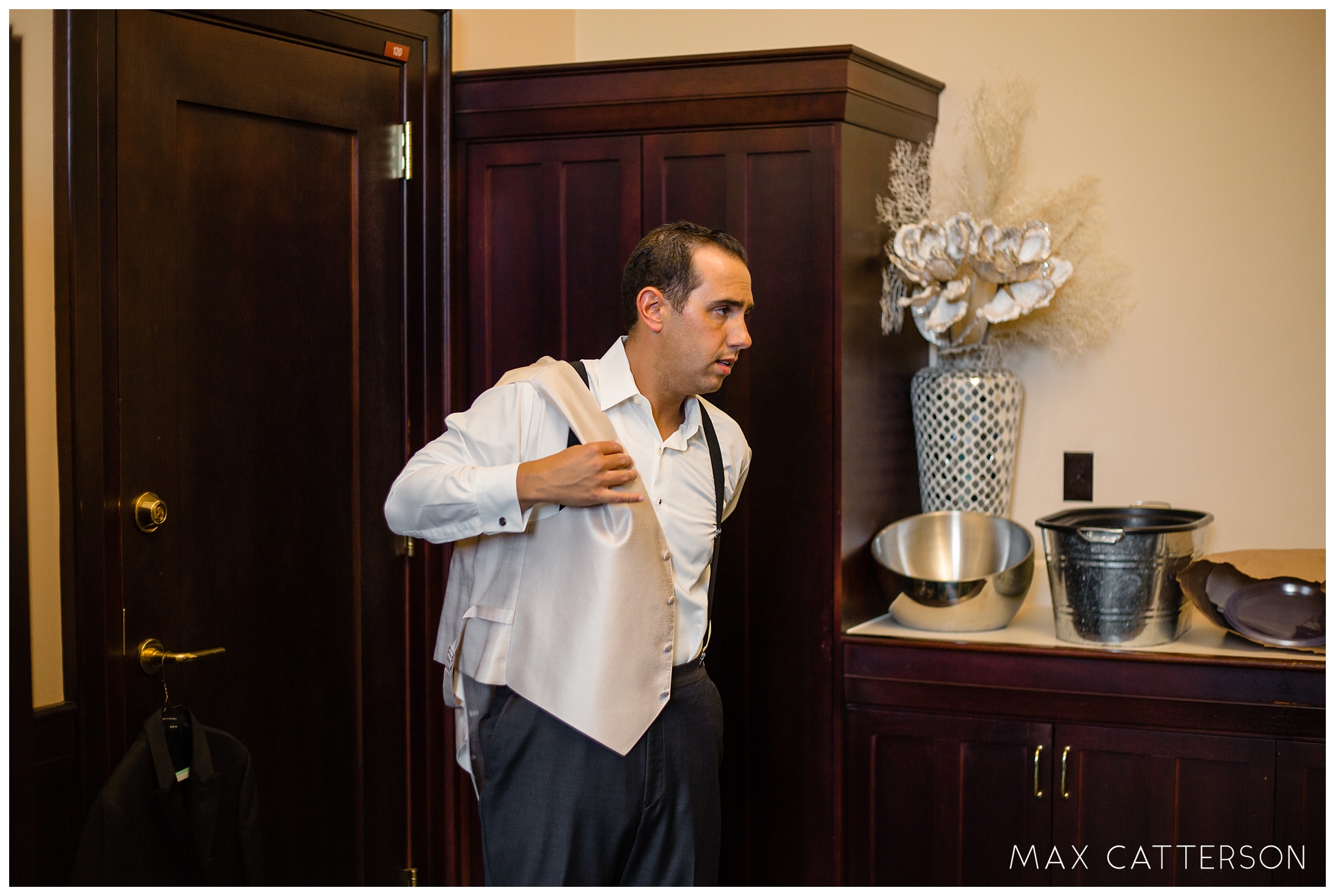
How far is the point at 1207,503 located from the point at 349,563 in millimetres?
2093

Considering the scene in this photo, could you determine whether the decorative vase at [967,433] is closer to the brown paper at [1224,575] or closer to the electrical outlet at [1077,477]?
the electrical outlet at [1077,477]

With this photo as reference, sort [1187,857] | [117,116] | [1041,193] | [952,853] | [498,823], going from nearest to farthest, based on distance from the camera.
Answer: [498,823]
[117,116]
[1187,857]
[952,853]
[1041,193]

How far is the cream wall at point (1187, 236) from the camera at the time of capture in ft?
9.27

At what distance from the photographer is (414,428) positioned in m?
2.72

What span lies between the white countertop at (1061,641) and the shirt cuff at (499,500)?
45.1 inches

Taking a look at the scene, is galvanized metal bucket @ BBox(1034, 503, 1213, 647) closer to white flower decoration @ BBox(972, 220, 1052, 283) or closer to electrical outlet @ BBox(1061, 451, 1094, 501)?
electrical outlet @ BBox(1061, 451, 1094, 501)

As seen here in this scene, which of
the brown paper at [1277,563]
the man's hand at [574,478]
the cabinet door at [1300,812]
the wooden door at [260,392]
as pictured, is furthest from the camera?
the brown paper at [1277,563]

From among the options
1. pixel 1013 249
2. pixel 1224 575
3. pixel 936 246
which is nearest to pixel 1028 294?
pixel 1013 249

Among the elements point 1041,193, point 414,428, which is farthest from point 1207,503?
point 414,428

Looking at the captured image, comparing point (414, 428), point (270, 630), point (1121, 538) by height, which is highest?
point (414, 428)

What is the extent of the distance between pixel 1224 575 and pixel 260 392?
208cm

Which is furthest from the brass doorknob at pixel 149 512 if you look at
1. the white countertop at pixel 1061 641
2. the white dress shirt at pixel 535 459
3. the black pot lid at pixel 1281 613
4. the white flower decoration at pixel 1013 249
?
the black pot lid at pixel 1281 613

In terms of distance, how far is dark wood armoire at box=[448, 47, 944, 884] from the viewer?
2600 mm

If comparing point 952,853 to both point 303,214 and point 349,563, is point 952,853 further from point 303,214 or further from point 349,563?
point 303,214
